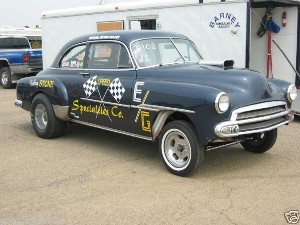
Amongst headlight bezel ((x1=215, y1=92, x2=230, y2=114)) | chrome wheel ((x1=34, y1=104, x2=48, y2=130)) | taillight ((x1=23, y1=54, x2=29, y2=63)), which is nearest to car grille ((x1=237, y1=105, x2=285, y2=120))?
headlight bezel ((x1=215, y1=92, x2=230, y2=114))

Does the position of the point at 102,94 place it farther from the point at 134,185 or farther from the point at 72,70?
the point at 134,185

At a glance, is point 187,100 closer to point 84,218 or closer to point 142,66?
point 142,66

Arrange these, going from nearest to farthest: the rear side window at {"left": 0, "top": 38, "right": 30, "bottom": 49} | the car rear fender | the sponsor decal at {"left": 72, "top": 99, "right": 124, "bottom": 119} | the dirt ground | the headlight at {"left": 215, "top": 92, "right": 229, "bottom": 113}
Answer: the dirt ground, the headlight at {"left": 215, "top": 92, "right": 229, "bottom": 113}, the sponsor decal at {"left": 72, "top": 99, "right": 124, "bottom": 119}, the car rear fender, the rear side window at {"left": 0, "top": 38, "right": 30, "bottom": 49}

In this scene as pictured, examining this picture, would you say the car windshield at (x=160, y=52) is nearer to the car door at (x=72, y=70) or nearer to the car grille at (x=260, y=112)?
the car door at (x=72, y=70)

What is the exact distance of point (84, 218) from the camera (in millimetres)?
4059

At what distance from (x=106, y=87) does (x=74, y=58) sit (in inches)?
48.2

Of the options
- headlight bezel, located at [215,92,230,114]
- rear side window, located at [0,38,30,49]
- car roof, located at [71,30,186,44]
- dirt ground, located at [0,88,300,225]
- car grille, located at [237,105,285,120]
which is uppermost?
rear side window, located at [0,38,30,49]

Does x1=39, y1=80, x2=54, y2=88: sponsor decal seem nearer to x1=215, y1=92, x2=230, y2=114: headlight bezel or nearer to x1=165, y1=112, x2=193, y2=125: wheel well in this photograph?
x1=165, y1=112, x2=193, y2=125: wheel well

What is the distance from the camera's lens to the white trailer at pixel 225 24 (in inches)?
355

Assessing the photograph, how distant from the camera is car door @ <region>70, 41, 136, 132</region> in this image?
577 cm

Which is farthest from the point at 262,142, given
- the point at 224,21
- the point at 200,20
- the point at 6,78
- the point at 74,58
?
the point at 6,78

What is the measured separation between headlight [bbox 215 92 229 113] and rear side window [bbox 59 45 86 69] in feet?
9.05

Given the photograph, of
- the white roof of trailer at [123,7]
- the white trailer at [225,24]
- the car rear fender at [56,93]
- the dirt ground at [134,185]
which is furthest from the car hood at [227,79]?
the white roof of trailer at [123,7]

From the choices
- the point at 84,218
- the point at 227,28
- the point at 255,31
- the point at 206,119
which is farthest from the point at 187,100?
the point at 255,31
